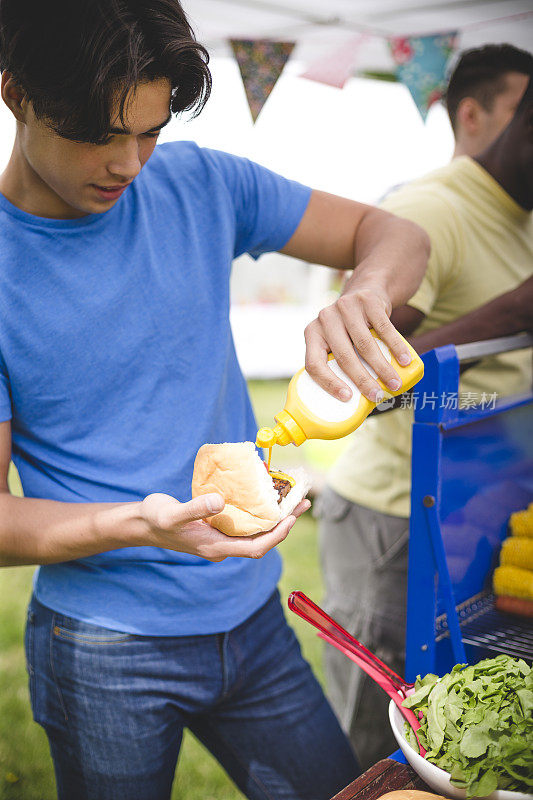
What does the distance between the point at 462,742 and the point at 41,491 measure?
3.15 ft

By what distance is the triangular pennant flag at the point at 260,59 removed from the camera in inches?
124

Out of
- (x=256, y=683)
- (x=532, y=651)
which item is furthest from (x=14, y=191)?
(x=532, y=651)

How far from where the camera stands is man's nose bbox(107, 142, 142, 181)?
1.31 m

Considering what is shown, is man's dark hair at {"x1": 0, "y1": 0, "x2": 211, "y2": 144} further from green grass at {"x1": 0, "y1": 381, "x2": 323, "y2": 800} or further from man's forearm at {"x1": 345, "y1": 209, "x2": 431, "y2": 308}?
green grass at {"x1": 0, "y1": 381, "x2": 323, "y2": 800}

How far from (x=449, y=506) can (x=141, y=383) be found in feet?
2.32

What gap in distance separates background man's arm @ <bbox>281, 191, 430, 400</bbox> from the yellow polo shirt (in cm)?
27

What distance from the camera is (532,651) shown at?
1.57 m

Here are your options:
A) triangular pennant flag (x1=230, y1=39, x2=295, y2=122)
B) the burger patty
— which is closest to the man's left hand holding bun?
the burger patty

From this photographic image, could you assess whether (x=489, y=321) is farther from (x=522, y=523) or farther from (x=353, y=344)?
(x=353, y=344)

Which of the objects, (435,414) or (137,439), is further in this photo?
(137,439)

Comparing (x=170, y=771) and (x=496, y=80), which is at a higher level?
(x=496, y=80)

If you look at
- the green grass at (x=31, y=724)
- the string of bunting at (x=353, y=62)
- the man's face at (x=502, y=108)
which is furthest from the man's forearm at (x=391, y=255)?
the green grass at (x=31, y=724)

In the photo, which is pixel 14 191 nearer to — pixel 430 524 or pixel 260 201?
pixel 260 201

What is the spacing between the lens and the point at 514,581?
174 cm
